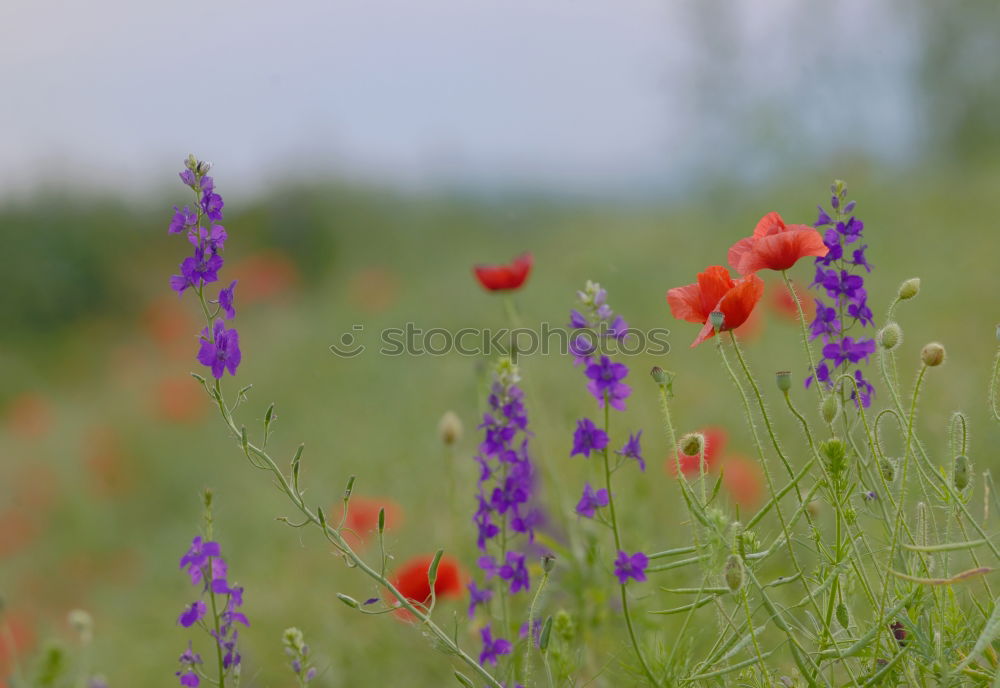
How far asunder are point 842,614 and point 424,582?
674 mm

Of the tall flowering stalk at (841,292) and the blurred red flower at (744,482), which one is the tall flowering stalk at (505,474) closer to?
the tall flowering stalk at (841,292)

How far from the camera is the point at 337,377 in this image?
441 centimetres

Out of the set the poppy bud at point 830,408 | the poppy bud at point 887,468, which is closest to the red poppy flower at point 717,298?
the poppy bud at point 830,408

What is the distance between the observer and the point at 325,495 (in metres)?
3.01

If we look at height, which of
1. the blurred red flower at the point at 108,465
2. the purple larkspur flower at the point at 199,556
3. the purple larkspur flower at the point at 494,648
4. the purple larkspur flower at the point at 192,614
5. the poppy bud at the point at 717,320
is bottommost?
the blurred red flower at the point at 108,465

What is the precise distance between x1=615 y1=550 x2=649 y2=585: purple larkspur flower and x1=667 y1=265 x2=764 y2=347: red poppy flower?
0.25 m

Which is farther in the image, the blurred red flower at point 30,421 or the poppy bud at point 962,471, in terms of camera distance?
the blurred red flower at point 30,421

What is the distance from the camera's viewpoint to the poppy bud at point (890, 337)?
0.98 m

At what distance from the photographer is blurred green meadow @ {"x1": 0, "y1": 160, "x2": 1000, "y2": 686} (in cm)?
231

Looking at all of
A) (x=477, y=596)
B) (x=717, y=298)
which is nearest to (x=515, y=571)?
(x=477, y=596)

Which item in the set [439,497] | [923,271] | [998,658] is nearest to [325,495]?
[439,497]

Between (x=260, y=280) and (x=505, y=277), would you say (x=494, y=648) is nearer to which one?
(x=505, y=277)

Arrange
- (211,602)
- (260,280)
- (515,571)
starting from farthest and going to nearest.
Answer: (260,280), (515,571), (211,602)

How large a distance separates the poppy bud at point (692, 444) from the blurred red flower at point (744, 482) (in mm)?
792
